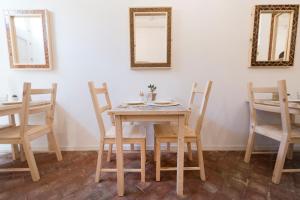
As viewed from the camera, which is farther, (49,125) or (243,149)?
(243,149)

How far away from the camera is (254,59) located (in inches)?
79.9

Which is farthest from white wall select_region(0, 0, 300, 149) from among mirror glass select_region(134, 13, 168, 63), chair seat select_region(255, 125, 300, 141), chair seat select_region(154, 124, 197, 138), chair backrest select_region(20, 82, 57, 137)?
chair seat select_region(154, 124, 197, 138)

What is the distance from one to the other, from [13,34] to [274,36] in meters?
3.26

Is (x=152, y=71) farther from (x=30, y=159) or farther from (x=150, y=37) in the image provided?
(x=30, y=159)

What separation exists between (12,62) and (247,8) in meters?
3.03

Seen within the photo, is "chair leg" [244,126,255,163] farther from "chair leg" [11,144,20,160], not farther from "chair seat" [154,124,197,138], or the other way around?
"chair leg" [11,144,20,160]

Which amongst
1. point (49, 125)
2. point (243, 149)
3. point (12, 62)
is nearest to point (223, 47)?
point (243, 149)

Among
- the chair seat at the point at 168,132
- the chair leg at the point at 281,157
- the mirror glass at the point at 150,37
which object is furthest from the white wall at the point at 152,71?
the chair leg at the point at 281,157

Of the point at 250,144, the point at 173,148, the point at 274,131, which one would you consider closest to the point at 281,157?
the point at 274,131

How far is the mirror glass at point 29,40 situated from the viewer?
202 cm

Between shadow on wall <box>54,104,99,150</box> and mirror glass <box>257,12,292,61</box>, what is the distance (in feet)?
8.01

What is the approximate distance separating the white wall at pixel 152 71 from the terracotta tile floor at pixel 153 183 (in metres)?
0.45

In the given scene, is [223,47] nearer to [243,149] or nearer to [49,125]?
[243,149]

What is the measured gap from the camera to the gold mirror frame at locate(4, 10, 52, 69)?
1.99 meters
